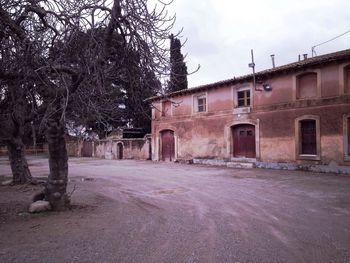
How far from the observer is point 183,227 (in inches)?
262

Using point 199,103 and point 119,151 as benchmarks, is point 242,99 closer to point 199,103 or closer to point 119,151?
point 199,103

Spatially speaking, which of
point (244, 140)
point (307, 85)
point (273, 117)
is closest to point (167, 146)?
point (244, 140)

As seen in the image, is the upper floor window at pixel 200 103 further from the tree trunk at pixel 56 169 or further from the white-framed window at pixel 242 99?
the tree trunk at pixel 56 169

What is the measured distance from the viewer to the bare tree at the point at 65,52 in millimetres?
6820

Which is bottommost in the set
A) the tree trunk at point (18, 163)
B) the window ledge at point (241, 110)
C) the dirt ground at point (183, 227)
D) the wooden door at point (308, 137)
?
the dirt ground at point (183, 227)

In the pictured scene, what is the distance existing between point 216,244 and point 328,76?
569 inches

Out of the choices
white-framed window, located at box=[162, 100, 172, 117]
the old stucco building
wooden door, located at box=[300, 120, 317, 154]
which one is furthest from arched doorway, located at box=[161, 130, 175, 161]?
wooden door, located at box=[300, 120, 317, 154]

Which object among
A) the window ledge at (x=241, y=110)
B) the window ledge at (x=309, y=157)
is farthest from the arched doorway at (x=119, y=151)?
the window ledge at (x=309, y=157)

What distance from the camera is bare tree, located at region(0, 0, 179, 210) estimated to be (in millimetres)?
6820

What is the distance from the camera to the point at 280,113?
64.7 feet

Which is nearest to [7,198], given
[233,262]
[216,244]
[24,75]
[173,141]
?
[24,75]

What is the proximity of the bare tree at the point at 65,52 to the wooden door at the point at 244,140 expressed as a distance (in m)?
14.8

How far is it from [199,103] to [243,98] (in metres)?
4.34

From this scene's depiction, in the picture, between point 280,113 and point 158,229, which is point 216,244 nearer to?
point 158,229
